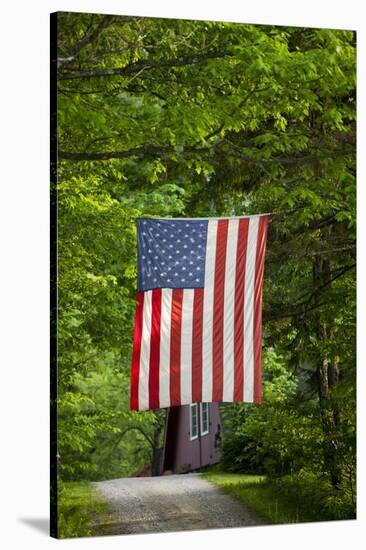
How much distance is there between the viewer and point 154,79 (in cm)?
1253

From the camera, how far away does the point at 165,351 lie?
40.6ft

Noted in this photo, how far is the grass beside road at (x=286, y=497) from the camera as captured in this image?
41.9 feet

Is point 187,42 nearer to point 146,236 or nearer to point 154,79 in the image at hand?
point 154,79

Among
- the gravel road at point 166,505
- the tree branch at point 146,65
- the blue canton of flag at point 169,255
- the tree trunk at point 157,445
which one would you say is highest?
the tree branch at point 146,65

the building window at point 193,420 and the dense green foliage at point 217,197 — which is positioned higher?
the dense green foliage at point 217,197

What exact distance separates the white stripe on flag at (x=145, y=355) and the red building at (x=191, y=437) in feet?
0.93

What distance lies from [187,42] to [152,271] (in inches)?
86.5

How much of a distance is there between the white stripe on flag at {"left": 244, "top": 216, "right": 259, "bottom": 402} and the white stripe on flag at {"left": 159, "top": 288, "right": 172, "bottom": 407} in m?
0.82

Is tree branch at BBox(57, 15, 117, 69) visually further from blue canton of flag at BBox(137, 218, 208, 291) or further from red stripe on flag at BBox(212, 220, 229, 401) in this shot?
red stripe on flag at BBox(212, 220, 229, 401)

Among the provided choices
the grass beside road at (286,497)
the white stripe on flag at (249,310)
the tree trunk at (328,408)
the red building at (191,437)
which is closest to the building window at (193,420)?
the red building at (191,437)

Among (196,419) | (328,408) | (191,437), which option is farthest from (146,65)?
(328,408)

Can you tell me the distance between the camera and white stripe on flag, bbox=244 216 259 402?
41.9 ft

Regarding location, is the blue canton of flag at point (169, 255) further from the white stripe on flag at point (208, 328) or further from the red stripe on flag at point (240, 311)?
the red stripe on flag at point (240, 311)

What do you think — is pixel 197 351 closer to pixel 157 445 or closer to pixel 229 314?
pixel 229 314
